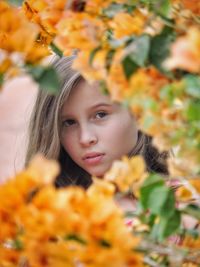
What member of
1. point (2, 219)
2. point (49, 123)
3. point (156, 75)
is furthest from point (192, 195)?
point (49, 123)

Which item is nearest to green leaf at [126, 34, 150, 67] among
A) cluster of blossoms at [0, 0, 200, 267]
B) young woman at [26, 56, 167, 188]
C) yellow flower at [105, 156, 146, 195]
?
cluster of blossoms at [0, 0, 200, 267]

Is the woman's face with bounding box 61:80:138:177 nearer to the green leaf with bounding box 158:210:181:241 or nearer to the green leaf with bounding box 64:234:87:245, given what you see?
the green leaf with bounding box 158:210:181:241

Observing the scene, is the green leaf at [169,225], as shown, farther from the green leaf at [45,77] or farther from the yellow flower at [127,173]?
the green leaf at [45,77]

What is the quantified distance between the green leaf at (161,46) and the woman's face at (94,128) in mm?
982

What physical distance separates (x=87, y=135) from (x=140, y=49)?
101 cm

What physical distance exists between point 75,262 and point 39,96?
1365mm

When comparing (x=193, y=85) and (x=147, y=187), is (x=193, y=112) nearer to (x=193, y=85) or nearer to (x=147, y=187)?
(x=193, y=85)

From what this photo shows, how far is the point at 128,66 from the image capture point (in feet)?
2.37

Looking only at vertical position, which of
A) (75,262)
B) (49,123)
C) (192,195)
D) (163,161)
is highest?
(75,262)

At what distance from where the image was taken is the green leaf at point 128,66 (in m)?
0.72

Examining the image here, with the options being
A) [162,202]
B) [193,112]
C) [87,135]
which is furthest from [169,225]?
[87,135]

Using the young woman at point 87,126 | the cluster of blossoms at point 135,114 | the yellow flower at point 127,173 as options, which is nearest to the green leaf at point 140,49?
the cluster of blossoms at point 135,114

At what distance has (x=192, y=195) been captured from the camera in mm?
854

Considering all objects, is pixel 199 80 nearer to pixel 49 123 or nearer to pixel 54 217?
pixel 54 217
